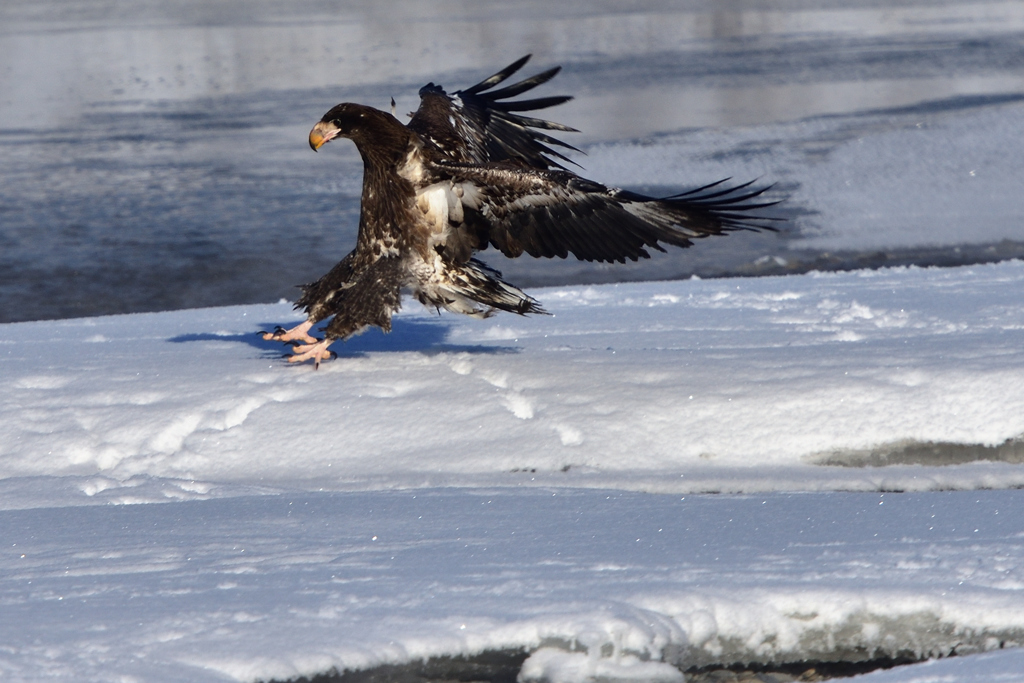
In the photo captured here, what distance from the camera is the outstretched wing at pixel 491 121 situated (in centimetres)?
480

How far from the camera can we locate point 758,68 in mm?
15328

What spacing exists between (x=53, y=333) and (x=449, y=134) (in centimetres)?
190

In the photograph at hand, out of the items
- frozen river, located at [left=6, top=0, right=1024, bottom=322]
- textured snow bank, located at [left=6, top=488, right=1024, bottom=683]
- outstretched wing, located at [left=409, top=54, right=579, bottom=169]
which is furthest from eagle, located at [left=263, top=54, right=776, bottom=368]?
frozen river, located at [left=6, top=0, right=1024, bottom=322]

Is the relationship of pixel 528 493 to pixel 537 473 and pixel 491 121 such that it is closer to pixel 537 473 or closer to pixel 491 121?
pixel 537 473

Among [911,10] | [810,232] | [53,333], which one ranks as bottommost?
[53,333]

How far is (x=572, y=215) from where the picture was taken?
403cm

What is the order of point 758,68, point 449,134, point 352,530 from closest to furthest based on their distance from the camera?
point 352,530 → point 449,134 → point 758,68

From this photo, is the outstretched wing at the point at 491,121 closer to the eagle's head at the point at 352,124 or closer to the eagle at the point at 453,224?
the eagle at the point at 453,224

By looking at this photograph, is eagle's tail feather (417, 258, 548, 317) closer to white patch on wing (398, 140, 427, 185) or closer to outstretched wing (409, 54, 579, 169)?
white patch on wing (398, 140, 427, 185)

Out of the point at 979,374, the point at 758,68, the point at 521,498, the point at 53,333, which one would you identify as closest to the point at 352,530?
the point at 521,498

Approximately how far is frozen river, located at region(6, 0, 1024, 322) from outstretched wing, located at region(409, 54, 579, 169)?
102 inches

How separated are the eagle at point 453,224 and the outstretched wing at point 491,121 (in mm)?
455

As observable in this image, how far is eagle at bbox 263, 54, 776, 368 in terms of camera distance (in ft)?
12.9

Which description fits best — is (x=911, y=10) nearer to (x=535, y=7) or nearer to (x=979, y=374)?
(x=535, y=7)
